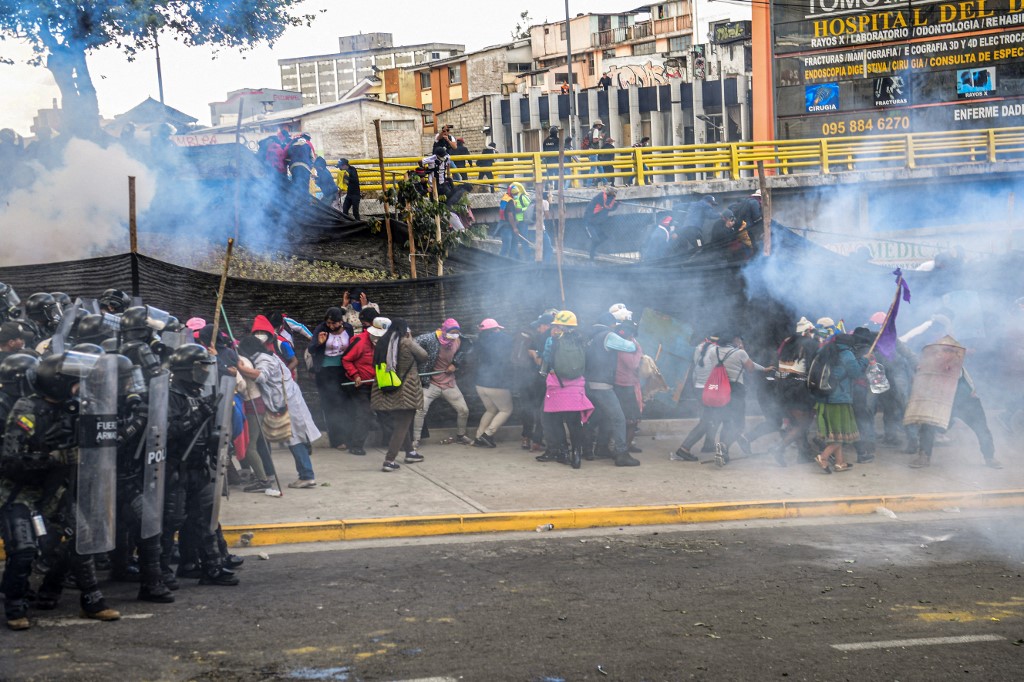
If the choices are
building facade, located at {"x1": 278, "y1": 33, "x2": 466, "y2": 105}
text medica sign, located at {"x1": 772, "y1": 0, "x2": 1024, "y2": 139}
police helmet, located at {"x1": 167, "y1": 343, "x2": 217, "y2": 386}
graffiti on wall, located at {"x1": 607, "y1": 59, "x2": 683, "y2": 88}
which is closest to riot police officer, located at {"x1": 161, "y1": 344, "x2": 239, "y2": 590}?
police helmet, located at {"x1": 167, "y1": 343, "x2": 217, "y2": 386}

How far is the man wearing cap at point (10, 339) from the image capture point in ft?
26.8

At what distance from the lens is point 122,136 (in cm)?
1784

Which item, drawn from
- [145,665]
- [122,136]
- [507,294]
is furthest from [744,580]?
[122,136]

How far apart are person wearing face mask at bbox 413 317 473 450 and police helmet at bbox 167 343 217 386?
525 cm

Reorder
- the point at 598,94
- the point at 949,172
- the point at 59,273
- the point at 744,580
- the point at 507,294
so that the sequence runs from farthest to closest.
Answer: the point at 598,94 → the point at 949,172 → the point at 507,294 → the point at 59,273 → the point at 744,580

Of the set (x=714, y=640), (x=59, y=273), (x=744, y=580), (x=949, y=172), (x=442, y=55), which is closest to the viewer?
(x=714, y=640)

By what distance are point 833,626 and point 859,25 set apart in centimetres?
2120

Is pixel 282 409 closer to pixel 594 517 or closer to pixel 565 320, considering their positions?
pixel 594 517

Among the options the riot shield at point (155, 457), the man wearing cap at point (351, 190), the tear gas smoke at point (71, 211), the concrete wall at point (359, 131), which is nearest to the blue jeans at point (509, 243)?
the man wearing cap at point (351, 190)

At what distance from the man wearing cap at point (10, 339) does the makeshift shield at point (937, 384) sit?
27.9 feet

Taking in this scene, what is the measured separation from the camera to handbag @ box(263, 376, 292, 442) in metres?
10.3

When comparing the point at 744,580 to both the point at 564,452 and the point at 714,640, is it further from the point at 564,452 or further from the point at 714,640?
the point at 564,452

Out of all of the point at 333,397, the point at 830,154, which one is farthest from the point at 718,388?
the point at 830,154

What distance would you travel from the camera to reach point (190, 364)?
24.5 ft
